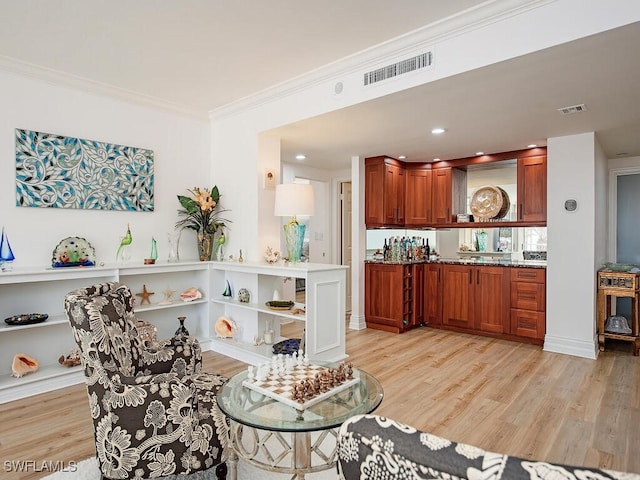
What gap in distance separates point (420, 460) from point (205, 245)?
4050mm

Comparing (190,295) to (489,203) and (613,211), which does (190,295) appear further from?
(613,211)

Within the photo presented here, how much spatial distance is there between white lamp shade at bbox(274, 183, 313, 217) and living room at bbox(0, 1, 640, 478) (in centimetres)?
52

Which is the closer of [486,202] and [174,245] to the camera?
[174,245]

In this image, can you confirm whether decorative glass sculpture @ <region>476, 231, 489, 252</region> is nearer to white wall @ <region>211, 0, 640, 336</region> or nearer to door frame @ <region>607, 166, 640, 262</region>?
white wall @ <region>211, 0, 640, 336</region>

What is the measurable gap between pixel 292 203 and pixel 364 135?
1194 mm

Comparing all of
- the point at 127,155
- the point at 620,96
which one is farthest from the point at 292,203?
the point at 620,96

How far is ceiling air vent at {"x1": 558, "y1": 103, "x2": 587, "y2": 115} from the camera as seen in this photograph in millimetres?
3316

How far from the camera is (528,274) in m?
4.61

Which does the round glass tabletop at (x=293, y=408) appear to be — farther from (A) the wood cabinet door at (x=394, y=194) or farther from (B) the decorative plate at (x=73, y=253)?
(A) the wood cabinet door at (x=394, y=194)

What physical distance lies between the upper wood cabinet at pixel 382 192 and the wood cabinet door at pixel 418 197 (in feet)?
0.81

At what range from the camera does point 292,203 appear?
12.3ft

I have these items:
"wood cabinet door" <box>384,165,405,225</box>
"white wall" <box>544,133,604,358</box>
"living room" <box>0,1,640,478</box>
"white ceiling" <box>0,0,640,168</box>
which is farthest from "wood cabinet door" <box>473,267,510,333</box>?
"white ceiling" <box>0,0,640,168</box>

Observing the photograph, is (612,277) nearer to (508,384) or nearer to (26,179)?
(508,384)

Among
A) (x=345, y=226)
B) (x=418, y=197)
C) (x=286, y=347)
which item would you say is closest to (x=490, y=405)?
(x=286, y=347)
